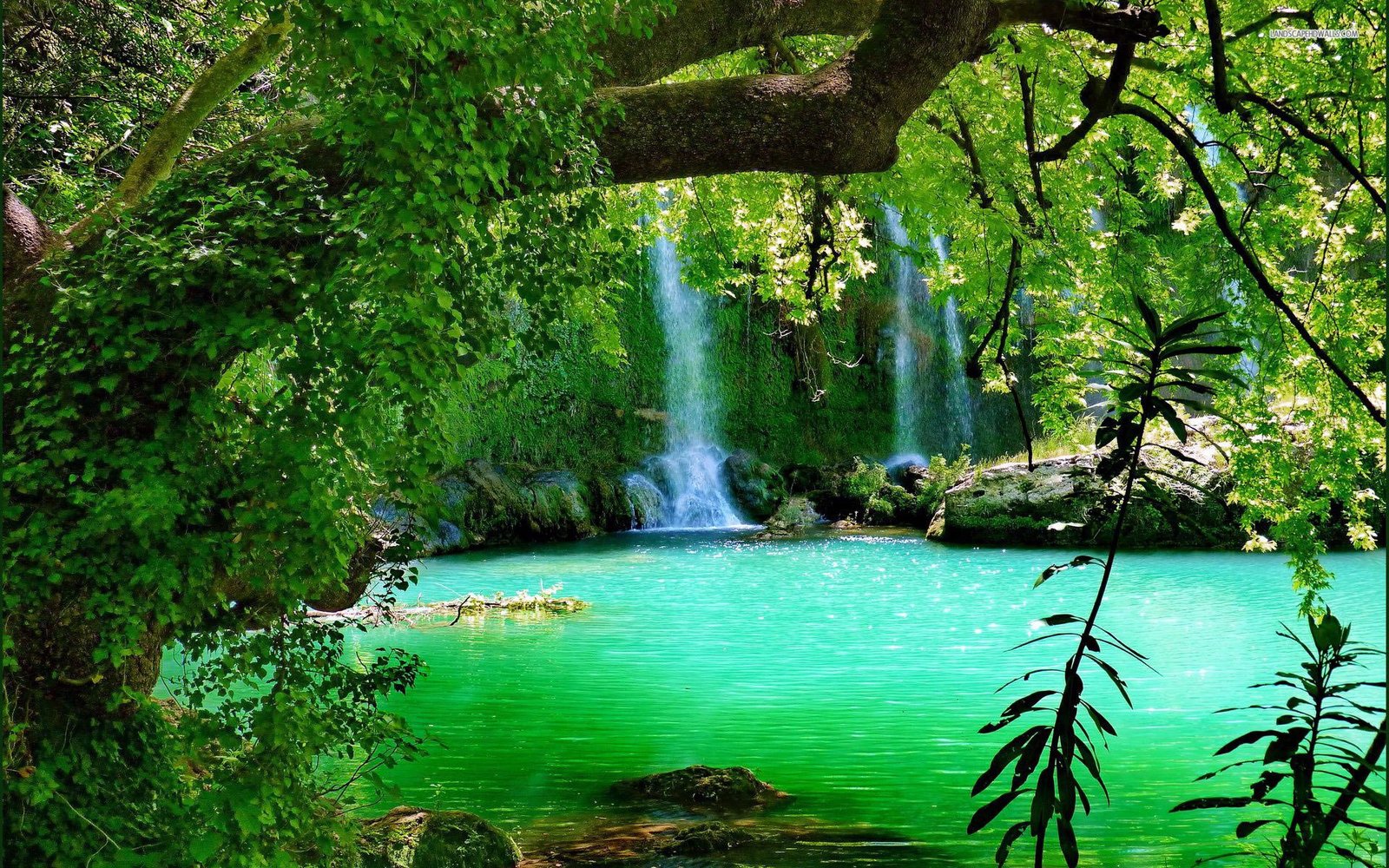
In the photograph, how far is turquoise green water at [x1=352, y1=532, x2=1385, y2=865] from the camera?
211 inches

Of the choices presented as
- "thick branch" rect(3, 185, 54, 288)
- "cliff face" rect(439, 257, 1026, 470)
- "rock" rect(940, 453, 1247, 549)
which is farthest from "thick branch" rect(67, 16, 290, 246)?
"cliff face" rect(439, 257, 1026, 470)

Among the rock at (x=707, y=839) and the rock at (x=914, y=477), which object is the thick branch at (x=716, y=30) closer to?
the rock at (x=707, y=839)

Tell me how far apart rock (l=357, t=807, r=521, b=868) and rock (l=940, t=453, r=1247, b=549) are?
1089cm

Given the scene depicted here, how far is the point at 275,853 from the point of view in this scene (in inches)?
121

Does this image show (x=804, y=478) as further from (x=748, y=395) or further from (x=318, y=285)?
(x=318, y=285)

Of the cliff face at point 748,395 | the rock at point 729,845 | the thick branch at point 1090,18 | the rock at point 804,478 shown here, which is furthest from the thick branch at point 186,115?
the rock at point 804,478

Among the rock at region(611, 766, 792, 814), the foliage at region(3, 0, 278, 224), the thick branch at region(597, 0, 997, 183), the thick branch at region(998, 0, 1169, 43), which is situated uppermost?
the foliage at region(3, 0, 278, 224)

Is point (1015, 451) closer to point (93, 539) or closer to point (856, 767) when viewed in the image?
point (856, 767)

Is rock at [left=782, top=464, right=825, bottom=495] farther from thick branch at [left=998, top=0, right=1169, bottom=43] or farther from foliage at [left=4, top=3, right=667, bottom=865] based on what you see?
foliage at [left=4, top=3, right=667, bottom=865]

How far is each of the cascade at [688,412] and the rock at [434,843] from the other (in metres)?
14.7

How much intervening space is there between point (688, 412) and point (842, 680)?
13.7m

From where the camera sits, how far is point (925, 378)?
73.6 feet

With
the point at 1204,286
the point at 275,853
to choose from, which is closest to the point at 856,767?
the point at 1204,286

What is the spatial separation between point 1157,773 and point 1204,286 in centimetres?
248
